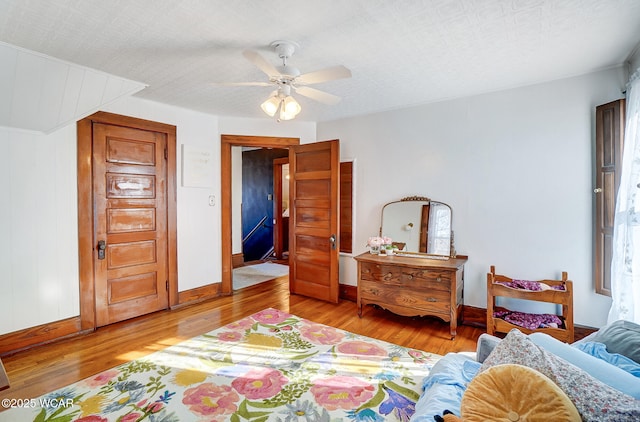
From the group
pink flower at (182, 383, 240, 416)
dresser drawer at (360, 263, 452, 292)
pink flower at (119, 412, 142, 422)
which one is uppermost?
dresser drawer at (360, 263, 452, 292)

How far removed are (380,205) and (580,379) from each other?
301 cm

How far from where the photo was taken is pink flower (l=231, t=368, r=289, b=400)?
82.9 inches

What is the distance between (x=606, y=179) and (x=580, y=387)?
2387mm

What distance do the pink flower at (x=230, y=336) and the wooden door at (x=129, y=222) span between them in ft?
3.83

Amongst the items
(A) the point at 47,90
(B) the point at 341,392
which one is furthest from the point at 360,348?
(A) the point at 47,90

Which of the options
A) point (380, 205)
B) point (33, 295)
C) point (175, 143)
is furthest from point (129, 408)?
point (380, 205)

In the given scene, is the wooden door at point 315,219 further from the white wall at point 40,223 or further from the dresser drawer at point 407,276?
the white wall at point 40,223

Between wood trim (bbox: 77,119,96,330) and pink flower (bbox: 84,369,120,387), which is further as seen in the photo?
wood trim (bbox: 77,119,96,330)

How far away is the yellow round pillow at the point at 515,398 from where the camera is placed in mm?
901

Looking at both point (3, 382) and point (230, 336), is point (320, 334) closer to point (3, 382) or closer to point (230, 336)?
point (230, 336)

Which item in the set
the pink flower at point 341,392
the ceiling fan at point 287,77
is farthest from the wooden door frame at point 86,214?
the pink flower at point 341,392

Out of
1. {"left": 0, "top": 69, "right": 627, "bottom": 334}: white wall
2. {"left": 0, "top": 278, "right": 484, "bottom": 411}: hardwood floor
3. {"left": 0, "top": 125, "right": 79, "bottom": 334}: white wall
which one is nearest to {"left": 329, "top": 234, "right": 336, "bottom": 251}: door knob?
{"left": 0, "top": 278, "right": 484, "bottom": 411}: hardwood floor

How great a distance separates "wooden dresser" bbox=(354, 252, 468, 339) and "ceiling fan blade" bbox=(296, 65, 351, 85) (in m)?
2.00

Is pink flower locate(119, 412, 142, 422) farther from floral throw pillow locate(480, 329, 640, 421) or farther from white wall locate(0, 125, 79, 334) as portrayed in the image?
floral throw pillow locate(480, 329, 640, 421)
